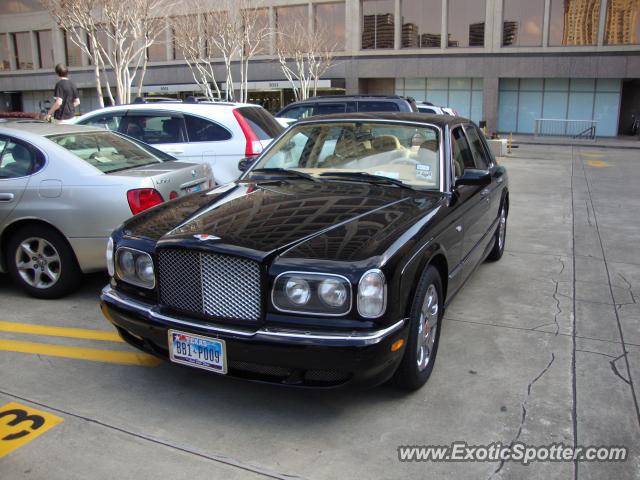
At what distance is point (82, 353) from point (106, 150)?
2.29m

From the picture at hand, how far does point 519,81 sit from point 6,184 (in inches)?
1329

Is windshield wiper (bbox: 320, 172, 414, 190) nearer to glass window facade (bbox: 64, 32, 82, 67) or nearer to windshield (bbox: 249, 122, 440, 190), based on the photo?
windshield (bbox: 249, 122, 440, 190)

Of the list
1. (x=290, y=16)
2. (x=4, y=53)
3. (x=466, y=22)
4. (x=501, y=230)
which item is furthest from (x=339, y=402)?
(x=4, y=53)

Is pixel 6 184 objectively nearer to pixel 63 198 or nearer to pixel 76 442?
pixel 63 198

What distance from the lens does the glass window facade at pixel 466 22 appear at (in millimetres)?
34094

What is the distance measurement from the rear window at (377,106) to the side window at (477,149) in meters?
5.53

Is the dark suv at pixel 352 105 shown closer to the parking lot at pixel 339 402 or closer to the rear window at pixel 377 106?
the rear window at pixel 377 106

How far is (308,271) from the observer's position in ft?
9.98

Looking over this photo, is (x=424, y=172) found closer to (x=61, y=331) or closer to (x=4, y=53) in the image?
(x=61, y=331)

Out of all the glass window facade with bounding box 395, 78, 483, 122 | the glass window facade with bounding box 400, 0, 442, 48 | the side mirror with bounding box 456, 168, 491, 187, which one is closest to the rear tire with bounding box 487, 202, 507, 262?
the side mirror with bounding box 456, 168, 491, 187

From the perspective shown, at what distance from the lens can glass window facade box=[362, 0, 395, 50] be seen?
35719mm

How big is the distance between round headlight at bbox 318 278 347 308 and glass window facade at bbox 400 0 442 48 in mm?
34856

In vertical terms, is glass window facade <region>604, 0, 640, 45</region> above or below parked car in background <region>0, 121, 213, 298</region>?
above

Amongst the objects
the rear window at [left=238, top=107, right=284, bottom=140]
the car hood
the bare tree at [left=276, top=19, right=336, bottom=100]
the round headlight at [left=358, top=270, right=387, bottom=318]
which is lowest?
the round headlight at [left=358, top=270, right=387, bottom=318]
